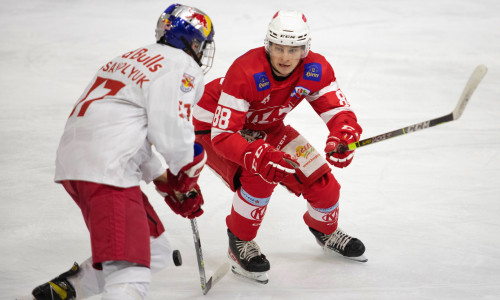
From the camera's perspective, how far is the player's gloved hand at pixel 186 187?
7.48 feet

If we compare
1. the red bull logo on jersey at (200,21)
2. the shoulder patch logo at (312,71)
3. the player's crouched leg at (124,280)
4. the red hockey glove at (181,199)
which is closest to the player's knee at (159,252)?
the red hockey glove at (181,199)

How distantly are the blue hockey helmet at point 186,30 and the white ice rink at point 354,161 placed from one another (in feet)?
3.34

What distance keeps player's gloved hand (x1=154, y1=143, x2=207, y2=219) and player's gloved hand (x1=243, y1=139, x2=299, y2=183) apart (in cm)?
30

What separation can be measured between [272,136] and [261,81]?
0.37 m

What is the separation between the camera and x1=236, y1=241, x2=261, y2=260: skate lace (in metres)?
2.92

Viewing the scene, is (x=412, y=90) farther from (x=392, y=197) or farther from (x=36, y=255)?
(x=36, y=255)

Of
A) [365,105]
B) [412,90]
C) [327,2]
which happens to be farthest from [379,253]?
[327,2]

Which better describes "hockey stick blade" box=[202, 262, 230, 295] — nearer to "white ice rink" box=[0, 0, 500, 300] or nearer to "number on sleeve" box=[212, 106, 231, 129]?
"white ice rink" box=[0, 0, 500, 300]

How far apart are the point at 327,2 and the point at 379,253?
4.65 m

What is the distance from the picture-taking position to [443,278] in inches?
112

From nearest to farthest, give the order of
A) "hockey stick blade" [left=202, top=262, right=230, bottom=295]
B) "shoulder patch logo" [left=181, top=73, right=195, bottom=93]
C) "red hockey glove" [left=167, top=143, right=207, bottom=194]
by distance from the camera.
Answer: "shoulder patch logo" [left=181, top=73, right=195, bottom=93]
"red hockey glove" [left=167, top=143, right=207, bottom=194]
"hockey stick blade" [left=202, top=262, right=230, bottom=295]

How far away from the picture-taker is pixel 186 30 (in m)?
2.28

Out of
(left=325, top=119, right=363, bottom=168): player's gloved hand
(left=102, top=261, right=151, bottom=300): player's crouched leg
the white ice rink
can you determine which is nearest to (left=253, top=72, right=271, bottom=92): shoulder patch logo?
(left=325, top=119, right=363, bottom=168): player's gloved hand

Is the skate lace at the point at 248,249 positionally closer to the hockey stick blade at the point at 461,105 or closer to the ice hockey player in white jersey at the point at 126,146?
the hockey stick blade at the point at 461,105
